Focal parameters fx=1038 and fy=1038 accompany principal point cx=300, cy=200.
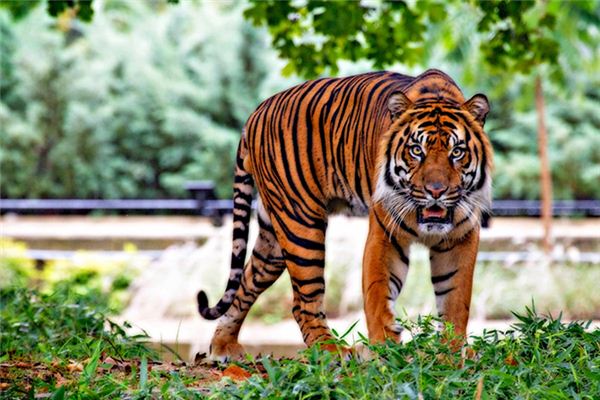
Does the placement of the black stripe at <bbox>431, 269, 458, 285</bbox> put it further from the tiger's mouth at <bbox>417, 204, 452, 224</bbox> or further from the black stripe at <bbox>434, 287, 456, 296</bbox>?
the tiger's mouth at <bbox>417, 204, 452, 224</bbox>

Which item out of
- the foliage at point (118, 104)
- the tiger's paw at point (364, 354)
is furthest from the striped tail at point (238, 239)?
the foliage at point (118, 104)

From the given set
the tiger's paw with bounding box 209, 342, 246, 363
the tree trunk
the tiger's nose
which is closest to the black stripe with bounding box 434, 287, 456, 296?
the tiger's nose

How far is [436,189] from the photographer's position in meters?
4.55

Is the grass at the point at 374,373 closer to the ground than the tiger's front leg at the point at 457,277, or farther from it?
closer to the ground

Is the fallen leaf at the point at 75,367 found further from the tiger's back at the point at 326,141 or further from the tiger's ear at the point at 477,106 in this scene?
the tiger's ear at the point at 477,106

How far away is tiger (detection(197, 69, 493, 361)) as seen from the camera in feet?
15.4

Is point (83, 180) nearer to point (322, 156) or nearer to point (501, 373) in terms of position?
point (322, 156)

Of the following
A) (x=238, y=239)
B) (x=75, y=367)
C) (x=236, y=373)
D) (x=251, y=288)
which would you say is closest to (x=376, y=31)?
(x=238, y=239)

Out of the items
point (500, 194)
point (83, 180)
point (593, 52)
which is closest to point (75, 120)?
point (83, 180)

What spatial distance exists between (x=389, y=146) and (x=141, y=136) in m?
18.0

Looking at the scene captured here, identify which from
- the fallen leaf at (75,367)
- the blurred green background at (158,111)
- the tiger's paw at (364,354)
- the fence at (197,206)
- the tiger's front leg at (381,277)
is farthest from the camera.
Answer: the blurred green background at (158,111)

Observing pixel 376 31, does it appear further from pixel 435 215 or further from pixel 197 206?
pixel 197 206

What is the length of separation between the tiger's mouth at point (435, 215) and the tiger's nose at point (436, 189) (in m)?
0.07

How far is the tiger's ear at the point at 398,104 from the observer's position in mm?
4840
